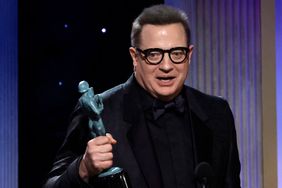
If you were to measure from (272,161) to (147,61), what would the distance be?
1390mm

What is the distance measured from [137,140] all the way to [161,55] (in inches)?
11.8

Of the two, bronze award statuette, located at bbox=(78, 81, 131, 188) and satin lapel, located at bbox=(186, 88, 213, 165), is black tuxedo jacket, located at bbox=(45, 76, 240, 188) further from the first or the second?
bronze award statuette, located at bbox=(78, 81, 131, 188)

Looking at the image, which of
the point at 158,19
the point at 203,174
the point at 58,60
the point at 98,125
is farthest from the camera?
the point at 58,60

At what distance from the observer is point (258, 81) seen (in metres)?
2.87

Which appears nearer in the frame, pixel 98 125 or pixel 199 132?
pixel 98 125

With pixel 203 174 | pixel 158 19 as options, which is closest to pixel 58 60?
pixel 158 19

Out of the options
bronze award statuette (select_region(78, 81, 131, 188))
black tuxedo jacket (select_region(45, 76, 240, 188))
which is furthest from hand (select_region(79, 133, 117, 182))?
black tuxedo jacket (select_region(45, 76, 240, 188))

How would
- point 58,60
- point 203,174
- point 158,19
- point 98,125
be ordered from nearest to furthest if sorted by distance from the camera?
point 98,125 → point 203,174 → point 158,19 → point 58,60

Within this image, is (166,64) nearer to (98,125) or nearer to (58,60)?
(98,125)

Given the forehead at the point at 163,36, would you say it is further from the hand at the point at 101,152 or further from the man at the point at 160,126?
the hand at the point at 101,152

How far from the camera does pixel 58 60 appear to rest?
5.00 metres

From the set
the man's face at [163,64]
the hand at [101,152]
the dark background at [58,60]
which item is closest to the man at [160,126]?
the man's face at [163,64]

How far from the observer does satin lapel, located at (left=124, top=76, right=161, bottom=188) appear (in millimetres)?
1762

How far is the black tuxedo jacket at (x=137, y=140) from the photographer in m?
1.72
